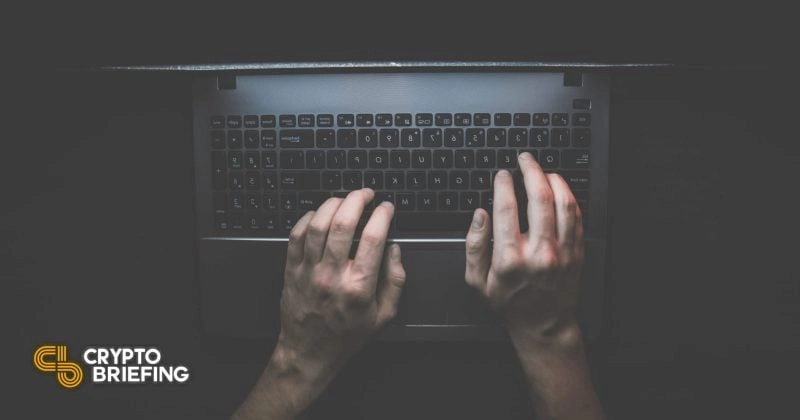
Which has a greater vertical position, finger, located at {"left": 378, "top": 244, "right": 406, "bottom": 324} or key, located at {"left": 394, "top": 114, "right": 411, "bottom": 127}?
key, located at {"left": 394, "top": 114, "right": 411, "bottom": 127}

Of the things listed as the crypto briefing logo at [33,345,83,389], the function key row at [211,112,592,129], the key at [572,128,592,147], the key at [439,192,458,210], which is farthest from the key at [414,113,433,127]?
the crypto briefing logo at [33,345,83,389]

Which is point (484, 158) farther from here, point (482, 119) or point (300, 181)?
point (300, 181)

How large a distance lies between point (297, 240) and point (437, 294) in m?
0.22

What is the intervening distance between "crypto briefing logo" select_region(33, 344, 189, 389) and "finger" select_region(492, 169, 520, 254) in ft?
1.78

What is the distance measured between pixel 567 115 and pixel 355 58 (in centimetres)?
31

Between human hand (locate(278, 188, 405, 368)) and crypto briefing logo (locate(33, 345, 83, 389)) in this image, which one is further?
crypto briefing logo (locate(33, 345, 83, 389))

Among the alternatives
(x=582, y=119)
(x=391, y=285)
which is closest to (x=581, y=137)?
(x=582, y=119)

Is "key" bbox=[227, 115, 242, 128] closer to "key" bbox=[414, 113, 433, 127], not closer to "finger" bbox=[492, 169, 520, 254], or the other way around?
"key" bbox=[414, 113, 433, 127]

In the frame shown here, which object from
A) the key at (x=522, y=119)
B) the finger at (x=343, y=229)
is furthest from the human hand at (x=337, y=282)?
the key at (x=522, y=119)

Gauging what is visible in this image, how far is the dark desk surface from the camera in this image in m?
0.77

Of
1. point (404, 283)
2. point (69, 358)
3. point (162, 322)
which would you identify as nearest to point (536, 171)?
point (404, 283)

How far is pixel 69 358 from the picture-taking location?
2.75 feet

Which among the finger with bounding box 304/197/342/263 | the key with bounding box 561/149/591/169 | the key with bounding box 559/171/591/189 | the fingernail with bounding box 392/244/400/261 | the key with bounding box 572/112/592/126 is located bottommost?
the fingernail with bounding box 392/244/400/261

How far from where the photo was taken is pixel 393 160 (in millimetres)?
736
